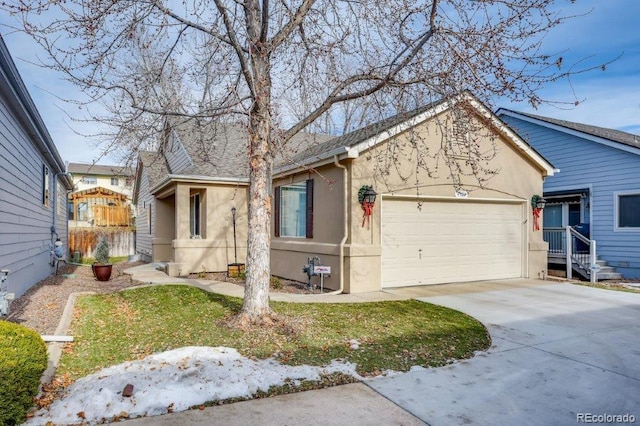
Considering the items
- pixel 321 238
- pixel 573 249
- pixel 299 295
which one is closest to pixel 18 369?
pixel 299 295

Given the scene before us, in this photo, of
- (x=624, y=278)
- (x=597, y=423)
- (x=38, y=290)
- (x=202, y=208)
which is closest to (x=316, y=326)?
(x=597, y=423)

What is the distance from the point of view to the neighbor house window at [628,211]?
12.7 meters

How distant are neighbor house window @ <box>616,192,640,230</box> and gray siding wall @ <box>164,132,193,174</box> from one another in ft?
45.5

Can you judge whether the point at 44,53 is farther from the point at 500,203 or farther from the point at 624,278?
the point at 624,278

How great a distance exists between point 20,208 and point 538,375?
31.0 ft


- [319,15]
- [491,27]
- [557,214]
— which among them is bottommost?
[557,214]

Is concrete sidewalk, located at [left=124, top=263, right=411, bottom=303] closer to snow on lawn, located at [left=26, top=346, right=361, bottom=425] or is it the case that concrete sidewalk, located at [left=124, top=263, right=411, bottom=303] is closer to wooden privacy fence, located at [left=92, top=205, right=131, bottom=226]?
snow on lawn, located at [left=26, top=346, right=361, bottom=425]

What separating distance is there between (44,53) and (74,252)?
59.9ft

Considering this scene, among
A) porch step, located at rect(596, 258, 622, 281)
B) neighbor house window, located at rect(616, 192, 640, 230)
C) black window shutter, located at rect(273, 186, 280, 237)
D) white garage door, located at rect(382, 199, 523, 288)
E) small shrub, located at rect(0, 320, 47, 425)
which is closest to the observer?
small shrub, located at rect(0, 320, 47, 425)

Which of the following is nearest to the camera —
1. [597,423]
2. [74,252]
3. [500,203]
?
[597,423]

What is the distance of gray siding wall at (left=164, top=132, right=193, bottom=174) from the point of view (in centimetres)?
1455

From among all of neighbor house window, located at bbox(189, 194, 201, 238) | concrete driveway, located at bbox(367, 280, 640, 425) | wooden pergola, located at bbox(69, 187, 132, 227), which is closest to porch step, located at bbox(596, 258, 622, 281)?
concrete driveway, located at bbox(367, 280, 640, 425)

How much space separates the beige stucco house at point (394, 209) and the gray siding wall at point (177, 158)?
1.15 m

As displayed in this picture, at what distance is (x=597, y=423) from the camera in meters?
3.54
